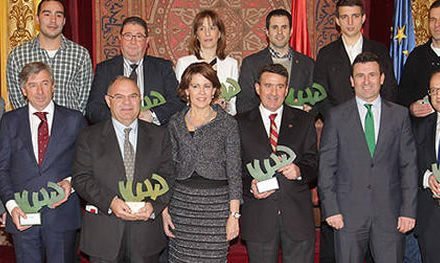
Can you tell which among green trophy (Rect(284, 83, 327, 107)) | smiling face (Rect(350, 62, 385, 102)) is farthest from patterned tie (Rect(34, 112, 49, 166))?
smiling face (Rect(350, 62, 385, 102))

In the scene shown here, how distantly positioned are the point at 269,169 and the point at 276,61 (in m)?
1.21

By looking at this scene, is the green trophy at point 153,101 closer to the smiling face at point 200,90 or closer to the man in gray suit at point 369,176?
the smiling face at point 200,90

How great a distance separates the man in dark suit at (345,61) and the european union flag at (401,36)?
1.24 m

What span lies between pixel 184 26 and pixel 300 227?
363cm

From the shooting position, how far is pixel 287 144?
14.0 ft

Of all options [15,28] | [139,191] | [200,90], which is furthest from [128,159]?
[15,28]

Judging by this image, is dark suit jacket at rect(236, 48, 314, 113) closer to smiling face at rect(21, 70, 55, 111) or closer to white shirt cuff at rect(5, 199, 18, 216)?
smiling face at rect(21, 70, 55, 111)

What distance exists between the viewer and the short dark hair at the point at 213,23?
5.03 meters

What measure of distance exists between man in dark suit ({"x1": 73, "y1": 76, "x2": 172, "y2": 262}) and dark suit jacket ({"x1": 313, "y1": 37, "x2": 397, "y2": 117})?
1532mm

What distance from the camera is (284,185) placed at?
4273 millimetres

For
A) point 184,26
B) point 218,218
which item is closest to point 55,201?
point 218,218

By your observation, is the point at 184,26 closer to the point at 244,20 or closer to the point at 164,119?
the point at 244,20

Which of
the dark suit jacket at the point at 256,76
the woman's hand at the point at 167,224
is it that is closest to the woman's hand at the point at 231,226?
the woman's hand at the point at 167,224

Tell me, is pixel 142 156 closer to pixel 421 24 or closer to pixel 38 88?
pixel 38 88
